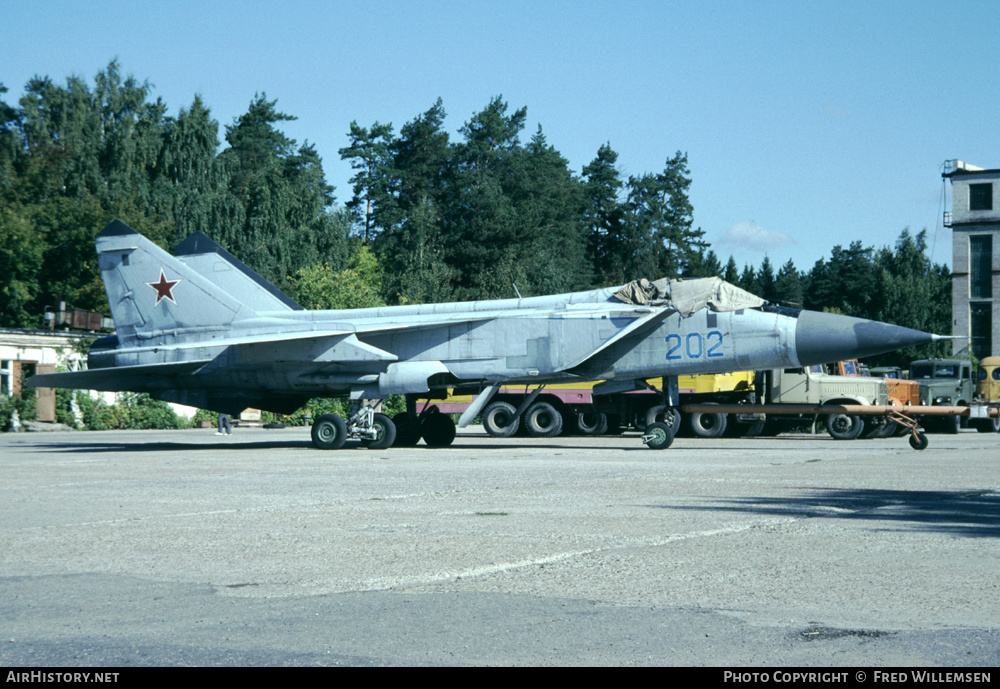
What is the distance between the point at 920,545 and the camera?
6512mm

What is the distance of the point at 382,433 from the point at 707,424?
9.78 meters

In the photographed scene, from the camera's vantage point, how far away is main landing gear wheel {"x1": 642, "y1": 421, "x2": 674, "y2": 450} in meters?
18.4

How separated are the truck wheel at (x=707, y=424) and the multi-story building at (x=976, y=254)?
47.5 metres

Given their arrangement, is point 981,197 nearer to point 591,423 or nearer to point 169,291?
point 591,423

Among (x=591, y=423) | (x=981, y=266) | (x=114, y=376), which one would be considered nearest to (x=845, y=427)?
(x=591, y=423)

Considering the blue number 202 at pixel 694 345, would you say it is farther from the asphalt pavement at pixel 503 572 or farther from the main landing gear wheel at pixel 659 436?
the asphalt pavement at pixel 503 572

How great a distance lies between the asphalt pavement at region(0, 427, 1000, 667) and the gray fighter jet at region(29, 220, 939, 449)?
6289 millimetres

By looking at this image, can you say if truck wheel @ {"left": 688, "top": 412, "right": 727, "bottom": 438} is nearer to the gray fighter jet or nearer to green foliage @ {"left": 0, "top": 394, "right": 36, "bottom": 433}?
the gray fighter jet

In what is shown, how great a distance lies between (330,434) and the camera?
63.0 feet

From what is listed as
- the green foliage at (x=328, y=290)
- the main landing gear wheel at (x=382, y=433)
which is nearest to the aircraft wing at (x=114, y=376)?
the main landing gear wheel at (x=382, y=433)

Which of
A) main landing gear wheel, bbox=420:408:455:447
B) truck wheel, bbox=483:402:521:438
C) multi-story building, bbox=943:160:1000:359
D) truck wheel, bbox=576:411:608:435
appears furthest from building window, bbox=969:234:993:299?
main landing gear wheel, bbox=420:408:455:447

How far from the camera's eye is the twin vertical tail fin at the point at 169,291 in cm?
2009
